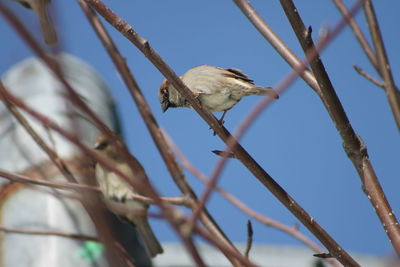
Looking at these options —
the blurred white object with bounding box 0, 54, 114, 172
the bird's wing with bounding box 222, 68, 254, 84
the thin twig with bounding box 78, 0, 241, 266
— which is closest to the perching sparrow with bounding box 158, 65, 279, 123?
the bird's wing with bounding box 222, 68, 254, 84

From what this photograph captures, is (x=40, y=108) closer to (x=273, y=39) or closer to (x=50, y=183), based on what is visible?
(x=50, y=183)

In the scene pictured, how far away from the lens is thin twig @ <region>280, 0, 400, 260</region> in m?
1.43

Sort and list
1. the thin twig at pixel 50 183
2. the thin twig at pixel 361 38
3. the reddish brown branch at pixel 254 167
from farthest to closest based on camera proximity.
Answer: the thin twig at pixel 361 38 → the thin twig at pixel 50 183 → the reddish brown branch at pixel 254 167

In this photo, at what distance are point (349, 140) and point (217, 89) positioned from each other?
1494 mm

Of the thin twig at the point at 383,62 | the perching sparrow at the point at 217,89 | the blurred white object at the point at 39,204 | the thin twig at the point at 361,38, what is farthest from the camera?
the blurred white object at the point at 39,204

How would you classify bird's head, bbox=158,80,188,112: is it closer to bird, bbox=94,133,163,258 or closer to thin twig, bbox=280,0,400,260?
bird, bbox=94,133,163,258

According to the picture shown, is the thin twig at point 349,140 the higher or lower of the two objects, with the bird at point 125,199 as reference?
higher

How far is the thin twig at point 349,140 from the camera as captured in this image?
143 cm

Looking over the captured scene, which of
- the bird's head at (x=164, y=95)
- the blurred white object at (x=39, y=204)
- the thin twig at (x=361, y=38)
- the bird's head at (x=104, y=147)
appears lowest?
the blurred white object at (x=39, y=204)

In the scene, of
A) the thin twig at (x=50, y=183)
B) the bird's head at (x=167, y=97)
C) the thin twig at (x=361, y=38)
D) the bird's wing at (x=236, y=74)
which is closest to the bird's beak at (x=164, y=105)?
the bird's head at (x=167, y=97)

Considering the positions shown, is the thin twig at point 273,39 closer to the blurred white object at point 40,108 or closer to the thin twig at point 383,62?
the thin twig at point 383,62

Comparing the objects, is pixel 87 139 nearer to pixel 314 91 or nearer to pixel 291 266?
pixel 314 91

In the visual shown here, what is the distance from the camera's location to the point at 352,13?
801mm

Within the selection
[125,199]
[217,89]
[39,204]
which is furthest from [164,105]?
[39,204]
